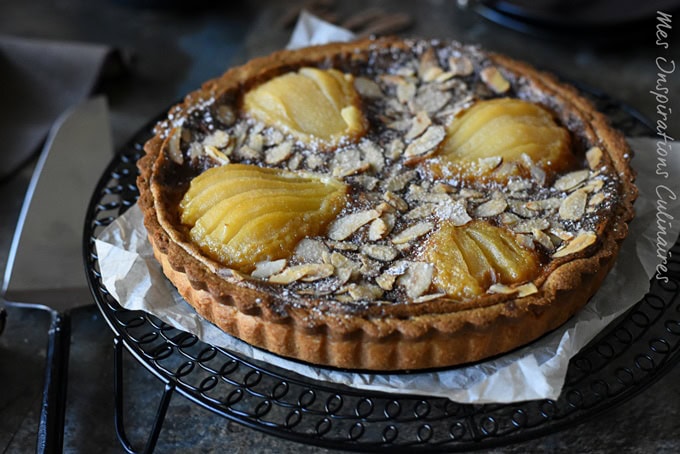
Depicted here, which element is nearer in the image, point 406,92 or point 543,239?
point 543,239

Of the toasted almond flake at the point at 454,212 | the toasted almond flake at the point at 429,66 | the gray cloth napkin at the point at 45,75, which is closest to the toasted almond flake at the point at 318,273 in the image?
the toasted almond flake at the point at 454,212

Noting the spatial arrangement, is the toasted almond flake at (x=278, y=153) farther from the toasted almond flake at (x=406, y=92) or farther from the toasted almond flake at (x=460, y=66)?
the toasted almond flake at (x=460, y=66)

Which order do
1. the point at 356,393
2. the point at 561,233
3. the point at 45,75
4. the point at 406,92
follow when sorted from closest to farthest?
1. the point at 356,393
2. the point at 561,233
3. the point at 406,92
4. the point at 45,75

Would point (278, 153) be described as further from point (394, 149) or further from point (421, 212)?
point (421, 212)

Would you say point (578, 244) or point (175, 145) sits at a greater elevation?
point (578, 244)

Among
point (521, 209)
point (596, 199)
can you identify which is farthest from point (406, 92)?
point (596, 199)

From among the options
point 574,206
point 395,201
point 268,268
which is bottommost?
point 268,268

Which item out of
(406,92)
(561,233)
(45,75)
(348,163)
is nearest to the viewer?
(561,233)

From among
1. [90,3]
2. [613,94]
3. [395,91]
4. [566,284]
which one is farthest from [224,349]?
[90,3]
